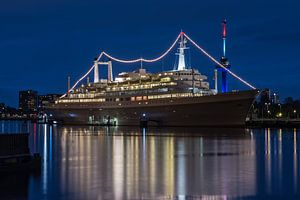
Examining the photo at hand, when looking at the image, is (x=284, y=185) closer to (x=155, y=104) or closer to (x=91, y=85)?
(x=155, y=104)

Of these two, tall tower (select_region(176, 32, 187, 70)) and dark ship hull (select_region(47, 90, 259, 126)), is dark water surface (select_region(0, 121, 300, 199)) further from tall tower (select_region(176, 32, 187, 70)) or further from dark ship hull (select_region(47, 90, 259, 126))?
tall tower (select_region(176, 32, 187, 70))

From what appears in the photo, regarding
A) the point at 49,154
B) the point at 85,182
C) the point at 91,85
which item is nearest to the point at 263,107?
the point at 91,85

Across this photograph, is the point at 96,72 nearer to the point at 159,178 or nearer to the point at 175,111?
the point at 175,111

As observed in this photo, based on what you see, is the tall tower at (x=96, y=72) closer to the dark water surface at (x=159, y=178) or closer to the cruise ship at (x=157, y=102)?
the cruise ship at (x=157, y=102)

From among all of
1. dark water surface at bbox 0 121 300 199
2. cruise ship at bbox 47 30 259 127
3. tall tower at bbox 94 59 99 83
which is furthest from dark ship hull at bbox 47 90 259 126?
dark water surface at bbox 0 121 300 199

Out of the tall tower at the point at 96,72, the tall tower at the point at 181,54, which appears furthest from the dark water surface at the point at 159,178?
the tall tower at the point at 96,72

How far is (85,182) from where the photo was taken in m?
17.7

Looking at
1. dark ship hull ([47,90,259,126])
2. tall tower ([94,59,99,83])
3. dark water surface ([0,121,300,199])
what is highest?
tall tower ([94,59,99,83])

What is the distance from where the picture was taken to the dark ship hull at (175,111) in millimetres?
76562

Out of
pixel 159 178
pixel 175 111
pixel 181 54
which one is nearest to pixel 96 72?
pixel 181 54

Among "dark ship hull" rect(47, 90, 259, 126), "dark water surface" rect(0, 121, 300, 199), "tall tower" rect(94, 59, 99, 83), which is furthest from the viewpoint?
"tall tower" rect(94, 59, 99, 83)

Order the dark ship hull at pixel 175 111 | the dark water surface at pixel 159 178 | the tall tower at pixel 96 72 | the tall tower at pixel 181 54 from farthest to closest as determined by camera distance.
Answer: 1. the tall tower at pixel 96 72
2. the tall tower at pixel 181 54
3. the dark ship hull at pixel 175 111
4. the dark water surface at pixel 159 178

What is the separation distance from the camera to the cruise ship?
7725cm

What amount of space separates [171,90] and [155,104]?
363cm
